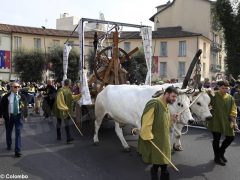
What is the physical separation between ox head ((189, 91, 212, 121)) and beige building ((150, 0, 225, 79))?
134 ft

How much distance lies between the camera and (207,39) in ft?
166

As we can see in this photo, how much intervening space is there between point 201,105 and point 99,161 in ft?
8.16

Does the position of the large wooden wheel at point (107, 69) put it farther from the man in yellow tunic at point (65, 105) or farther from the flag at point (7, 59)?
the flag at point (7, 59)

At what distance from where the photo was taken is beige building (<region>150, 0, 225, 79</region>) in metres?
49.2

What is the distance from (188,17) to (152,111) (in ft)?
156

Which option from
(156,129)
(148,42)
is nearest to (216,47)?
(148,42)

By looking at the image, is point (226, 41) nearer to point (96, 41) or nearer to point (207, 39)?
point (96, 41)

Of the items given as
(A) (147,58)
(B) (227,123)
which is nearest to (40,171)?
(B) (227,123)

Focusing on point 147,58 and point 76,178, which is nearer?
point 76,178

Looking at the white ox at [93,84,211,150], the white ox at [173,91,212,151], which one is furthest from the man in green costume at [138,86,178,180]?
the white ox at [173,91,212,151]

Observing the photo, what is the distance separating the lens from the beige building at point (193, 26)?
161 feet

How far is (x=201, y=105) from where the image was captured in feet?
27.0

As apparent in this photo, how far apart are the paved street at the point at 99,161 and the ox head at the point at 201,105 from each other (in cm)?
101

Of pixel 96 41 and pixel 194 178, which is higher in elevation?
pixel 96 41
